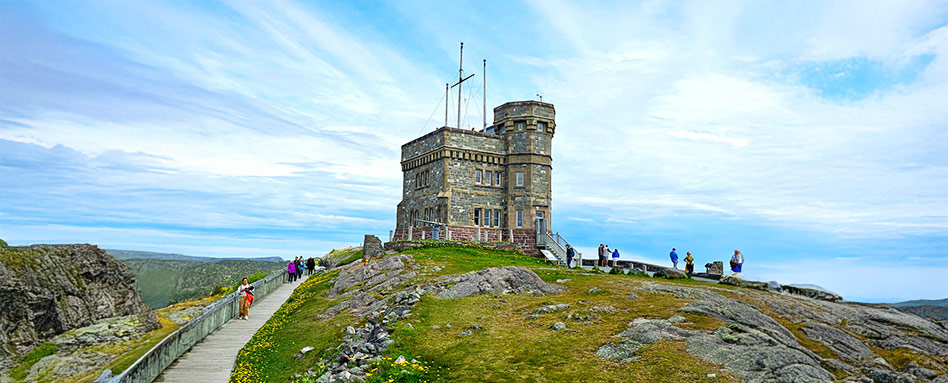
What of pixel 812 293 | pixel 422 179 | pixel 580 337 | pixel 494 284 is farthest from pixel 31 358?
pixel 812 293

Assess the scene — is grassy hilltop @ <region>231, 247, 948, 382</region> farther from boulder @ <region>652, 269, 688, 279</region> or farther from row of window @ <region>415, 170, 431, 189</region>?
row of window @ <region>415, 170, 431, 189</region>

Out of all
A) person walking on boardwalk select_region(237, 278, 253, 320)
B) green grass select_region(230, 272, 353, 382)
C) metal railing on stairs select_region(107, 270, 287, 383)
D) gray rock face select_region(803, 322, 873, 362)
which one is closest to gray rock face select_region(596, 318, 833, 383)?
gray rock face select_region(803, 322, 873, 362)

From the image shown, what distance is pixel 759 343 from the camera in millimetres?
14414

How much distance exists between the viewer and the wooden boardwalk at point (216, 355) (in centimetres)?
1706

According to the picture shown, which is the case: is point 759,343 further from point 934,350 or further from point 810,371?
point 934,350

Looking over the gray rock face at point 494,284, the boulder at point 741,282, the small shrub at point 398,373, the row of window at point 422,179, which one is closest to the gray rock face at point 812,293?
the boulder at point 741,282

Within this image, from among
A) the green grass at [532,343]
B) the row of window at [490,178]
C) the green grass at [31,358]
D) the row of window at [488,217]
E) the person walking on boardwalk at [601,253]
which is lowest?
the green grass at [31,358]

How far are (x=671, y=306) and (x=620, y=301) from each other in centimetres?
219

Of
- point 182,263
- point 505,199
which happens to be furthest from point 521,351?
point 182,263

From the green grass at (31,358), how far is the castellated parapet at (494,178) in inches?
1128

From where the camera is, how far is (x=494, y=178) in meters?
51.7

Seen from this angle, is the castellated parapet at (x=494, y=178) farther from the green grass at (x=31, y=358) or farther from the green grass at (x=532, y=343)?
the green grass at (x=31, y=358)

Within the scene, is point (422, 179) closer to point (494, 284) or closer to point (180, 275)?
point (494, 284)

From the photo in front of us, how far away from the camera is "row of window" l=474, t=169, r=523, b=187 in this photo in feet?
167
